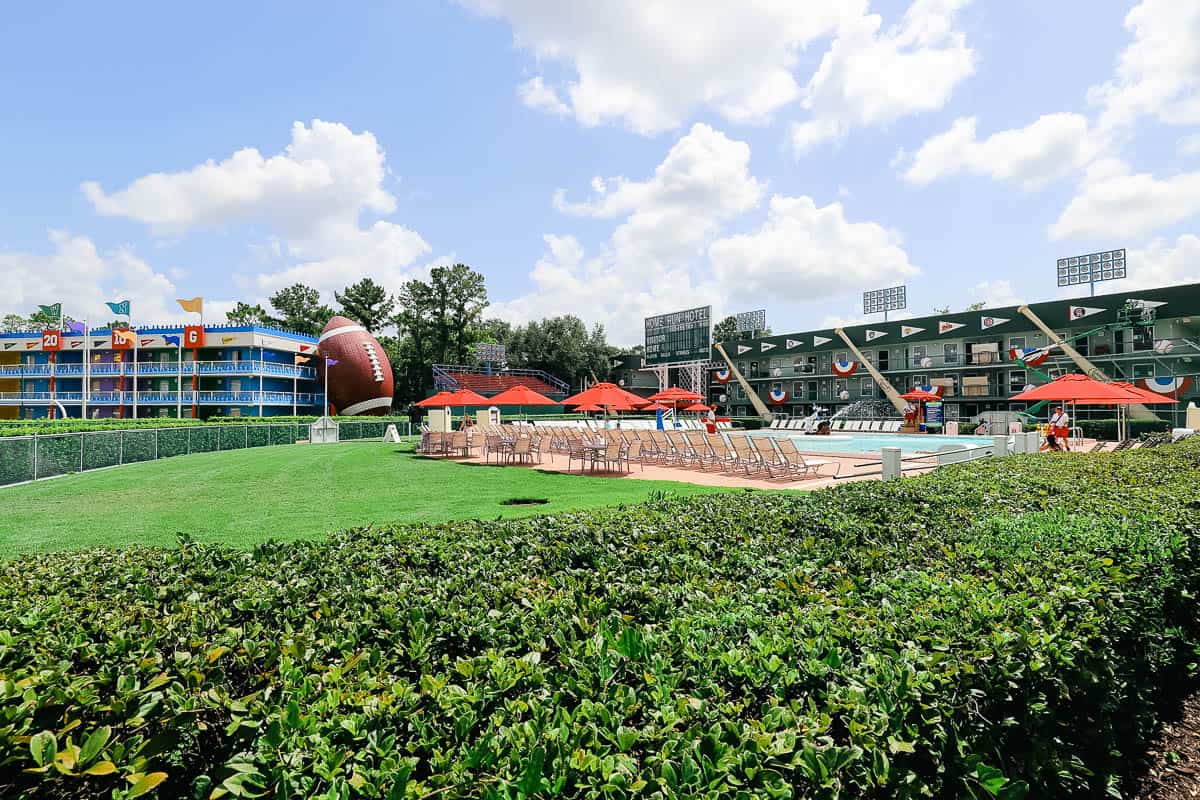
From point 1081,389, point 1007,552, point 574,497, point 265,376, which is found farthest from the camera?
point 265,376

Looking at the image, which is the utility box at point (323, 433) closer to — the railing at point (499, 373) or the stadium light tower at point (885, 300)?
the railing at point (499, 373)

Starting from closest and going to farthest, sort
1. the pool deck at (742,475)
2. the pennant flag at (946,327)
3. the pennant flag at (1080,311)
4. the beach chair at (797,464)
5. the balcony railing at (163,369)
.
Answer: the pool deck at (742,475)
the beach chair at (797,464)
the pennant flag at (1080,311)
the pennant flag at (946,327)
the balcony railing at (163,369)

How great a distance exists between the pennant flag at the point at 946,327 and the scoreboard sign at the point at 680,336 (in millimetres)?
17257

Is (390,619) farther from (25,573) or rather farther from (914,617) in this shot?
(25,573)

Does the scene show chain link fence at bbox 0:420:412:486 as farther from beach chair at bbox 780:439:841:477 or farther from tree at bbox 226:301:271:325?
tree at bbox 226:301:271:325

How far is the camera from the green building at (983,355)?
1373 inches

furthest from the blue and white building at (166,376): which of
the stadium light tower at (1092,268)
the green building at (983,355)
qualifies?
the stadium light tower at (1092,268)

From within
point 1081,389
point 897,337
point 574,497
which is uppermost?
point 897,337

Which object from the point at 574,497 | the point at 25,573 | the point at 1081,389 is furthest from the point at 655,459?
the point at 25,573

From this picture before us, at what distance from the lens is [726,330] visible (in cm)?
8481

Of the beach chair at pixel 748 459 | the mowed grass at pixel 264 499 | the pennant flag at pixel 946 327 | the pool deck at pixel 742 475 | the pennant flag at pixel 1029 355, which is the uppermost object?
the pennant flag at pixel 946 327

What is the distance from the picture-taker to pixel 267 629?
257cm

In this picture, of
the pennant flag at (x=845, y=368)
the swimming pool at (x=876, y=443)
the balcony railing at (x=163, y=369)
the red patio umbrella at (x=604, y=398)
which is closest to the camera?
the red patio umbrella at (x=604, y=398)

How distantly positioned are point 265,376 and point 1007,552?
50.0 m
